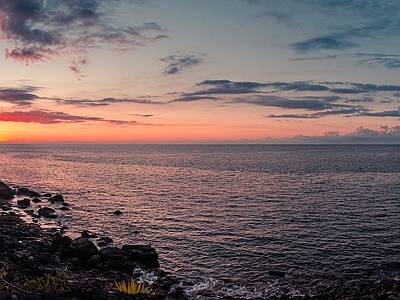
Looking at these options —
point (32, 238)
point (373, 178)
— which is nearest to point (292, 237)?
point (32, 238)

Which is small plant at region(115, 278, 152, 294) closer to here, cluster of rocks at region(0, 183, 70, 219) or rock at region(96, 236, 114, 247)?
rock at region(96, 236, 114, 247)

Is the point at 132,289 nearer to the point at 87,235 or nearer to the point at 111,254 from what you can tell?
the point at 111,254

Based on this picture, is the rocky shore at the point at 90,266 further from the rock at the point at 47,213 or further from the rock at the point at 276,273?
the rock at the point at 47,213

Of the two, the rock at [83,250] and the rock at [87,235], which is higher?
the rock at [83,250]

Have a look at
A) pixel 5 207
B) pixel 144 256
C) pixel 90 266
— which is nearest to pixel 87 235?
pixel 90 266

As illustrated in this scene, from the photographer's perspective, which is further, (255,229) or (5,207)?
(5,207)

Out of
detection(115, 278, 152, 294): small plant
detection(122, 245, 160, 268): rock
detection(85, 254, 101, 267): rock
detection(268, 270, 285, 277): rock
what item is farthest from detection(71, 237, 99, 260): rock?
detection(268, 270, 285, 277): rock

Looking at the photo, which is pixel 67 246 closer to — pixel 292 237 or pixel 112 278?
pixel 112 278

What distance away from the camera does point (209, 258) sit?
34.9m

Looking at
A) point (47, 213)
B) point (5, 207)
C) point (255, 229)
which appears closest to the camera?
point (255, 229)

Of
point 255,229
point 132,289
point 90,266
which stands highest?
point 132,289

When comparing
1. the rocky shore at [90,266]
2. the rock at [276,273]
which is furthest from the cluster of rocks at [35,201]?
the rock at [276,273]

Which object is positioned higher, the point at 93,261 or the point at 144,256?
the point at 93,261

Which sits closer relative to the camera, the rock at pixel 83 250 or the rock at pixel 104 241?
the rock at pixel 83 250
